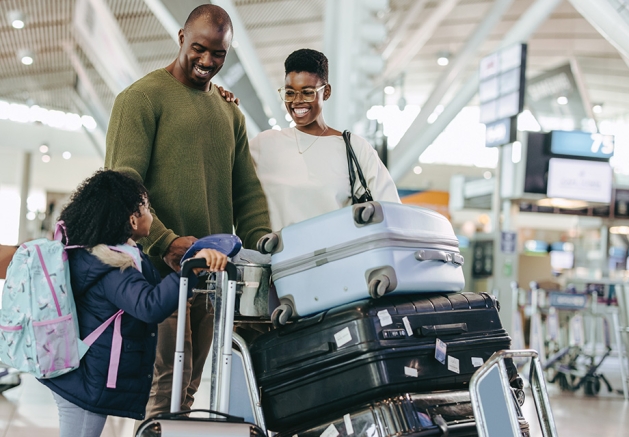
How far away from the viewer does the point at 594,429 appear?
5.97m

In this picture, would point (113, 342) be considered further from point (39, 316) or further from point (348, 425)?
point (348, 425)

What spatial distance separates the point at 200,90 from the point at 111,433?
106 inches

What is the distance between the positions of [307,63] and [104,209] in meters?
0.85

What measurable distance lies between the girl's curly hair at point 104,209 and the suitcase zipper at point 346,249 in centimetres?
46

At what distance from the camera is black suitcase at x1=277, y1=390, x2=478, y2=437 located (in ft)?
7.10

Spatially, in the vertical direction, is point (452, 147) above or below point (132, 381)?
above

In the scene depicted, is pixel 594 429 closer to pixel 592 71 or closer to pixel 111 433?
pixel 111 433

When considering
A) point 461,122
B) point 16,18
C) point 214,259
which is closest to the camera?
point 214,259

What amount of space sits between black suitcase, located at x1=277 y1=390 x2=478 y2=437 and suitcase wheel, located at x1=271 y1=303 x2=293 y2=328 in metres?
0.32

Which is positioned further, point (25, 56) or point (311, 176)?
point (25, 56)

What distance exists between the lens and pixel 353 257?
2242mm

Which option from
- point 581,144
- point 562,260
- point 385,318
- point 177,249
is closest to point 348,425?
point 385,318

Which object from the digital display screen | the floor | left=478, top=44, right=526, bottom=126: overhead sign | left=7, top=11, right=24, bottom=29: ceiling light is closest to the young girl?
the floor

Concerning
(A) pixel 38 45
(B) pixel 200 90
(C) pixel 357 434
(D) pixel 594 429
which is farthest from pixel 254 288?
(A) pixel 38 45
